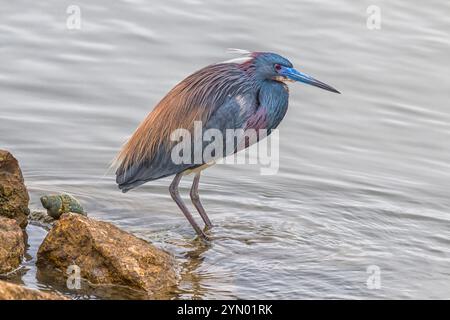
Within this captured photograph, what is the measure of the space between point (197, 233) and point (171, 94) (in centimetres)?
129

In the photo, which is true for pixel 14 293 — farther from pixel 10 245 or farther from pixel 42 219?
pixel 42 219

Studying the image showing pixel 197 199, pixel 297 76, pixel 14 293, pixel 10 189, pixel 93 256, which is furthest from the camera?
pixel 197 199

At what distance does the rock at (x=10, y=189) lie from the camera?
8.91 meters

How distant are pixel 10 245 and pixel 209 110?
2.30 m

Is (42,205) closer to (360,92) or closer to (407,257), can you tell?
(407,257)

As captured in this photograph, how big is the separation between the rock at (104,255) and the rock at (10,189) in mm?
704

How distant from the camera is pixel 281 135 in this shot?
39.9ft

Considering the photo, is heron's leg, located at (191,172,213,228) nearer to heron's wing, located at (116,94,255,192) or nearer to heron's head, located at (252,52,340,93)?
heron's wing, located at (116,94,255,192)

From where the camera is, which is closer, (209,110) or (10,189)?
(10,189)

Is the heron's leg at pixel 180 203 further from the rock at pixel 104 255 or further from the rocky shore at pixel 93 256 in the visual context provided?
the rock at pixel 104 255

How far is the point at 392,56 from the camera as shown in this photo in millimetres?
14188

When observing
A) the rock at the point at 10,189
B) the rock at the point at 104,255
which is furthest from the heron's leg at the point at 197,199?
the rock at the point at 10,189

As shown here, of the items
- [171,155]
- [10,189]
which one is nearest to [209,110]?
[171,155]
